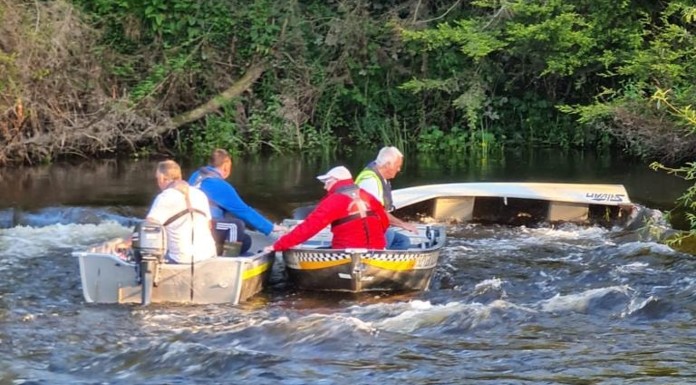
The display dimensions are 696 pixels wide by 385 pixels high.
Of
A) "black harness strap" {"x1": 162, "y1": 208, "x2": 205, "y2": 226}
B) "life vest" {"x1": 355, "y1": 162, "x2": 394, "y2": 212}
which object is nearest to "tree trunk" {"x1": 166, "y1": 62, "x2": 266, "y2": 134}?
"life vest" {"x1": 355, "y1": 162, "x2": 394, "y2": 212}

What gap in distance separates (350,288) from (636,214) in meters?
5.19

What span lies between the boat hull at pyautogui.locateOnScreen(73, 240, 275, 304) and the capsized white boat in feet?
15.9

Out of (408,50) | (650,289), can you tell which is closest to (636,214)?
(650,289)

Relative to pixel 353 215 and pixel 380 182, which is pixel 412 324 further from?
pixel 380 182

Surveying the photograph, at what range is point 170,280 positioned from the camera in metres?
9.20

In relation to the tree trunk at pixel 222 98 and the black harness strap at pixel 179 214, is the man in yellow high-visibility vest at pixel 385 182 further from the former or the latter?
the tree trunk at pixel 222 98

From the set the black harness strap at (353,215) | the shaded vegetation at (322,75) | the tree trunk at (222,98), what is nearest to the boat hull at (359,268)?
the black harness strap at (353,215)

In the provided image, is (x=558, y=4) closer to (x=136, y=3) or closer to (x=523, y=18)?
(x=523, y=18)

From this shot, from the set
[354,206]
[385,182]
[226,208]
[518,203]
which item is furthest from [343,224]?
[518,203]

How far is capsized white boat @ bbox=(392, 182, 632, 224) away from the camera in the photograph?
1395cm

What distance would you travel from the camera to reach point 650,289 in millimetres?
9961

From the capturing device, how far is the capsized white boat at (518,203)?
14.0 meters

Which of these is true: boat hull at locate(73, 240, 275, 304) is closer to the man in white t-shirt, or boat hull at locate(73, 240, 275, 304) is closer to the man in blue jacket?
the man in white t-shirt

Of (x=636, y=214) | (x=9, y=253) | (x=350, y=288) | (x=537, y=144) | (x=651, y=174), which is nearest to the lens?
(x=350, y=288)
